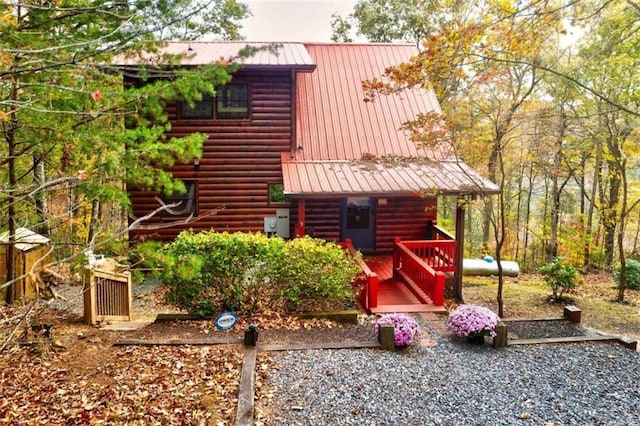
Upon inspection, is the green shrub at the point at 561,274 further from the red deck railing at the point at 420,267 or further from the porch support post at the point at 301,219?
the porch support post at the point at 301,219

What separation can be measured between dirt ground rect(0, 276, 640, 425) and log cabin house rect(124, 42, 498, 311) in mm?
3661

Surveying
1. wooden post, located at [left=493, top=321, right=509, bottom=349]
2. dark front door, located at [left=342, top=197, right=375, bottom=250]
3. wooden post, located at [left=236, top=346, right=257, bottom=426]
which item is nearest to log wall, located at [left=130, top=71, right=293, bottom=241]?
dark front door, located at [left=342, top=197, right=375, bottom=250]

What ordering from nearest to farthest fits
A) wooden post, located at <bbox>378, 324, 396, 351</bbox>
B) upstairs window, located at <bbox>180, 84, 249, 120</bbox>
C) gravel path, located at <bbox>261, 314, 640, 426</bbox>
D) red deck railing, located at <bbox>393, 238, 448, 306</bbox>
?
1. gravel path, located at <bbox>261, 314, 640, 426</bbox>
2. wooden post, located at <bbox>378, 324, 396, 351</bbox>
3. red deck railing, located at <bbox>393, 238, 448, 306</bbox>
4. upstairs window, located at <bbox>180, 84, 249, 120</bbox>

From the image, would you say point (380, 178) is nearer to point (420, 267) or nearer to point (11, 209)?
point (420, 267)

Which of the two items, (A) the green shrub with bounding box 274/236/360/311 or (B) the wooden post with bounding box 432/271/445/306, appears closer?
(A) the green shrub with bounding box 274/236/360/311

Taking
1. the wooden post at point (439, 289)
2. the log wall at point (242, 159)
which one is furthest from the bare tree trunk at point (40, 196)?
the wooden post at point (439, 289)

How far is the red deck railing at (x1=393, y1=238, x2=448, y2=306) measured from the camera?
9591 millimetres

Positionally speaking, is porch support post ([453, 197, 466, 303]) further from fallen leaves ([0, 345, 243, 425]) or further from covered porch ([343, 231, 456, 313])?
fallen leaves ([0, 345, 243, 425])

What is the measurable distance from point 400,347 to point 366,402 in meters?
1.75

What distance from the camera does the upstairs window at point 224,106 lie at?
1185cm

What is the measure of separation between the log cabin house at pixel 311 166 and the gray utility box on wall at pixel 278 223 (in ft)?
0.09

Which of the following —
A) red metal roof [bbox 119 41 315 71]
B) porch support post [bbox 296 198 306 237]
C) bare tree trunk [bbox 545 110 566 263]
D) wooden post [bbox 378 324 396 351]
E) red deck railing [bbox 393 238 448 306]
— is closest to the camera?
wooden post [bbox 378 324 396 351]

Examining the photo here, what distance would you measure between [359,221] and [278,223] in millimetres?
2571

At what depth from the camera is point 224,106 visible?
11.9 m
